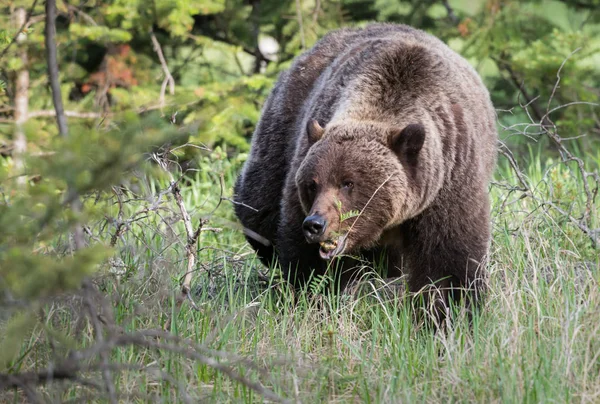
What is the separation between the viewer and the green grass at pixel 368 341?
11.5 feet

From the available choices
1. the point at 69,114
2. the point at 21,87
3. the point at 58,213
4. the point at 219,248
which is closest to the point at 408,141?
the point at 219,248

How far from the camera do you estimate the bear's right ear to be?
4.71 metres

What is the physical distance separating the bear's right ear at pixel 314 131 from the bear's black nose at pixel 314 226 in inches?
23.7

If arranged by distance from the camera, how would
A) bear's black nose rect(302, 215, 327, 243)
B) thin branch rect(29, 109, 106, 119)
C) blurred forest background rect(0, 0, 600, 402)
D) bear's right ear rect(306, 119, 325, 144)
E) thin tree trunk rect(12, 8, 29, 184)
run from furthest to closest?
thin branch rect(29, 109, 106, 119) → thin tree trunk rect(12, 8, 29, 184) → bear's right ear rect(306, 119, 325, 144) → bear's black nose rect(302, 215, 327, 243) → blurred forest background rect(0, 0, 600, 402)

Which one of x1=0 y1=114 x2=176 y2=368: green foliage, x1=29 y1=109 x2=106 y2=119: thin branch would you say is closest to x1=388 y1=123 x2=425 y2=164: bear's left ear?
x1=0 y1=114 x2=176 y2=368: green foliage

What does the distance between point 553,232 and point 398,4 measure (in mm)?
5169

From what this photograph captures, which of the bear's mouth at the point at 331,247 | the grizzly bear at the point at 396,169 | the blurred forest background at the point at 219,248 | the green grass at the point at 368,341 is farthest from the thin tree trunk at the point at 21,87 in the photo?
the bear's mouth at the point at 331,247

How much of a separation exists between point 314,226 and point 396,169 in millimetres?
661

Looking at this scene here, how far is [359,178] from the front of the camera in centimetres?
452

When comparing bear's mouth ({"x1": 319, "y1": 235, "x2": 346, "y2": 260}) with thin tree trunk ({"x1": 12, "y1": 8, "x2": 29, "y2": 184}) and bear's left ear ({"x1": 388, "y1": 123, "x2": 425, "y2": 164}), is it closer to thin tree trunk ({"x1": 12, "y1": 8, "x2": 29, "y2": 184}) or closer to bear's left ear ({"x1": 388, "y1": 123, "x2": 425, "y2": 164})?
bear's left ear ({"x1": 388, "y1": 123, "x2": 425, "y2": 164})

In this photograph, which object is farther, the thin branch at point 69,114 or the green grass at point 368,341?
the thin branch at point 69,114

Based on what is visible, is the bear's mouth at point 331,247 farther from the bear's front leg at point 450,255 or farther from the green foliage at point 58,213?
the green foliage at point 58,213

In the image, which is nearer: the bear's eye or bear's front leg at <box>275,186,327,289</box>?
the bear's eye

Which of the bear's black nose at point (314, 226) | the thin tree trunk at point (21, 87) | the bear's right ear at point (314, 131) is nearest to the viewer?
the bear's black nose at point (314, 226)
